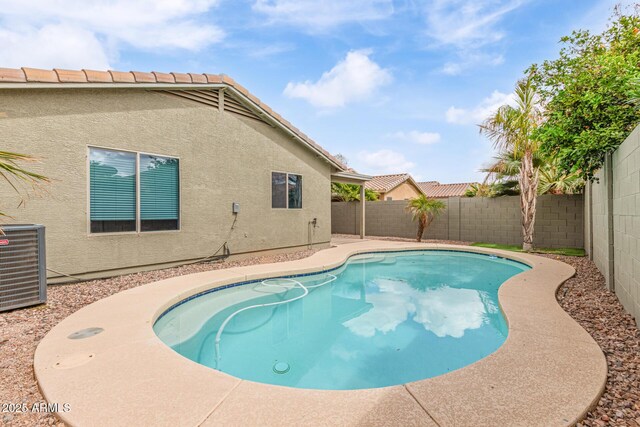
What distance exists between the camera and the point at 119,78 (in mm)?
6465

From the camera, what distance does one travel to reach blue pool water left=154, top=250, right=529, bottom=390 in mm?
3766

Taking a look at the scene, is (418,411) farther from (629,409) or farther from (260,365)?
(260,365)

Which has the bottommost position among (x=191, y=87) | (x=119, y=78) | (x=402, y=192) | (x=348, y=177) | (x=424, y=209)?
(x=424, y=209)

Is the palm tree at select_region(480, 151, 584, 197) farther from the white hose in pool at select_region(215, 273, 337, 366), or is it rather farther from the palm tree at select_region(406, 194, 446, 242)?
the white hose in pool at select_region(215, 273, 337, 366)

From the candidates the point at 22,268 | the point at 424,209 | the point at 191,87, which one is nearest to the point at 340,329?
the point at 22,268

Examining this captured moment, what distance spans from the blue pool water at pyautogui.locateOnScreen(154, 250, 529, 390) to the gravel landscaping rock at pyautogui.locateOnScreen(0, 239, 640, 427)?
117cm

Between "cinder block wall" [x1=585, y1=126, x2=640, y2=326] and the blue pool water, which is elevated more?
"cinder block wall" [x1=585, y1=126, x2=640, y2=326]

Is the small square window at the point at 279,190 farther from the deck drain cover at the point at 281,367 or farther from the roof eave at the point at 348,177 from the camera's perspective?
the deck drain cover at the point at 281,367

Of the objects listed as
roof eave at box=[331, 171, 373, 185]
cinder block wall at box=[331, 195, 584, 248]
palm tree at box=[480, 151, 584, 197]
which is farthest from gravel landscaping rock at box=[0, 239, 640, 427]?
roof eave at box=[331, 171, 373, 185]

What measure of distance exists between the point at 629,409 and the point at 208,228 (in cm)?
815

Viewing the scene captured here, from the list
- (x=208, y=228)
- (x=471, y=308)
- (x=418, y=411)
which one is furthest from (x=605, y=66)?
(x=208, y=228)

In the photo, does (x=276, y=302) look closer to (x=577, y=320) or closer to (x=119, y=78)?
(x=577, y=320)

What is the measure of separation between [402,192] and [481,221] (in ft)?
49.3

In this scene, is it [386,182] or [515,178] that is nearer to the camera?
[515,178]
